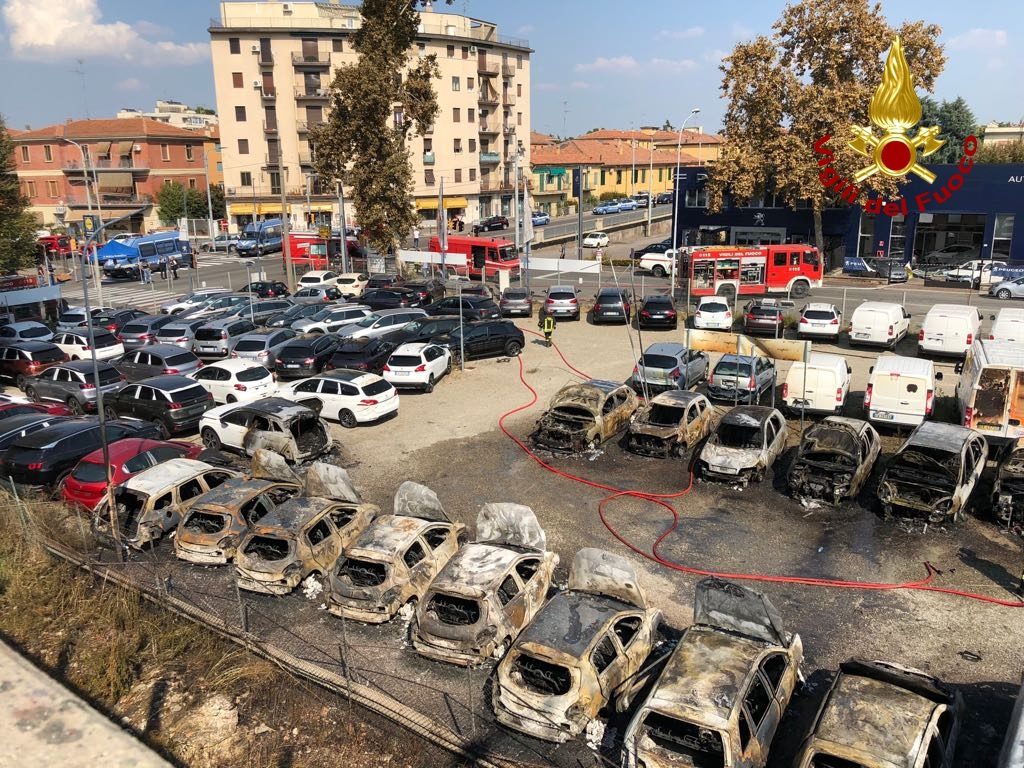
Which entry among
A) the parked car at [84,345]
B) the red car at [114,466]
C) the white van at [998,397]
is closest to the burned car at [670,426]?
the white van at [998,397]

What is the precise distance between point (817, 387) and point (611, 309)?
1405 cm

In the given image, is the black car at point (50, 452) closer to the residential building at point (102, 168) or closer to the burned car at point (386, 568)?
the burned car at point (386, 568)

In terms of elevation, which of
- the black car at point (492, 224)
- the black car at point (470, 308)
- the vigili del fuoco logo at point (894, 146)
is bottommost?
the black car at point (470, 308)

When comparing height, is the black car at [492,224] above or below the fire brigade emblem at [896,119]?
below

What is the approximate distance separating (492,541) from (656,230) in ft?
210

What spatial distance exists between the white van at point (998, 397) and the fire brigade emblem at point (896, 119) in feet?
57.0

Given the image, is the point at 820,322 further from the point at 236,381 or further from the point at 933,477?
the point at 236,381

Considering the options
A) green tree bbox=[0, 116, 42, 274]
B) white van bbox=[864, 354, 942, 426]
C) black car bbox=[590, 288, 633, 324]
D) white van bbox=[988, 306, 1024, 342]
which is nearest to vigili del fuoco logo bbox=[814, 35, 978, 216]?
white van bbox=[988, 306, 1024, 342]

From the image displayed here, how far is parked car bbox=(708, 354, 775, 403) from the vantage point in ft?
68.3

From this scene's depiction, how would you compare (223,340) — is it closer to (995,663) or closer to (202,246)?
(995,663)

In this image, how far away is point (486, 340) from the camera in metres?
27.1

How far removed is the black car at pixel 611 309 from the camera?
107 feet

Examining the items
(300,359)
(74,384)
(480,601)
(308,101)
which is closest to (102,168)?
(308,101)

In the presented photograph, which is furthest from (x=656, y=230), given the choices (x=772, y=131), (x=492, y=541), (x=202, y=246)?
(x=492, y=541)
